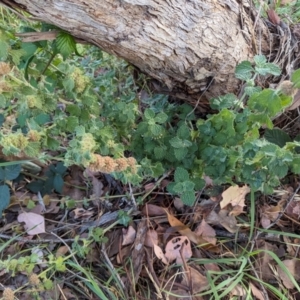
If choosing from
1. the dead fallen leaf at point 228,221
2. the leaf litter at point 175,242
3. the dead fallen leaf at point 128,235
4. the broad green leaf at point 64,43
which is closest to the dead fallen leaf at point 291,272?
the leaf litter at point 175,242

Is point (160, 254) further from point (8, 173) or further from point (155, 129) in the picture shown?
point (8, 173)

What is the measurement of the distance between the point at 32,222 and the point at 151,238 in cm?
40

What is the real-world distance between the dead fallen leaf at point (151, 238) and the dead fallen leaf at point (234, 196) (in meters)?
0.21

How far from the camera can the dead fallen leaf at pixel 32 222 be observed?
134cm

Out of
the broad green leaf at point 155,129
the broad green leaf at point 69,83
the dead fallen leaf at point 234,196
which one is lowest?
the dead fallen leaf at point 234,196

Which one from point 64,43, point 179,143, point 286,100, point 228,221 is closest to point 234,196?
point 228,221

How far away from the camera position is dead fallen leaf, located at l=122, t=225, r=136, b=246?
4.09 feet

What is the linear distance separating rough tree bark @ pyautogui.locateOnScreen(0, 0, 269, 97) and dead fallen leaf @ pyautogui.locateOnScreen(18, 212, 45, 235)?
0.61 metres

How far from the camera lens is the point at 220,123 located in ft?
3.36

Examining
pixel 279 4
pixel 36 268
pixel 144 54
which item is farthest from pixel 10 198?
pixel 279 4

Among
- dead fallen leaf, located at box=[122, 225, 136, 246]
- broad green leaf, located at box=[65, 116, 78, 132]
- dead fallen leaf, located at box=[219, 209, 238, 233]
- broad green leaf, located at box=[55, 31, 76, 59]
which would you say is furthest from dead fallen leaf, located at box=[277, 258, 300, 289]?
broad green leaf, located at box=[55, 31, 76, 59]

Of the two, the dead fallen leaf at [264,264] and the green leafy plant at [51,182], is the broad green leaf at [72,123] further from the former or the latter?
the dead fallen leaf at [264,264]

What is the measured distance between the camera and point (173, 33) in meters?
1.00

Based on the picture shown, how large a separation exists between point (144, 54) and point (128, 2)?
5.9 inches
